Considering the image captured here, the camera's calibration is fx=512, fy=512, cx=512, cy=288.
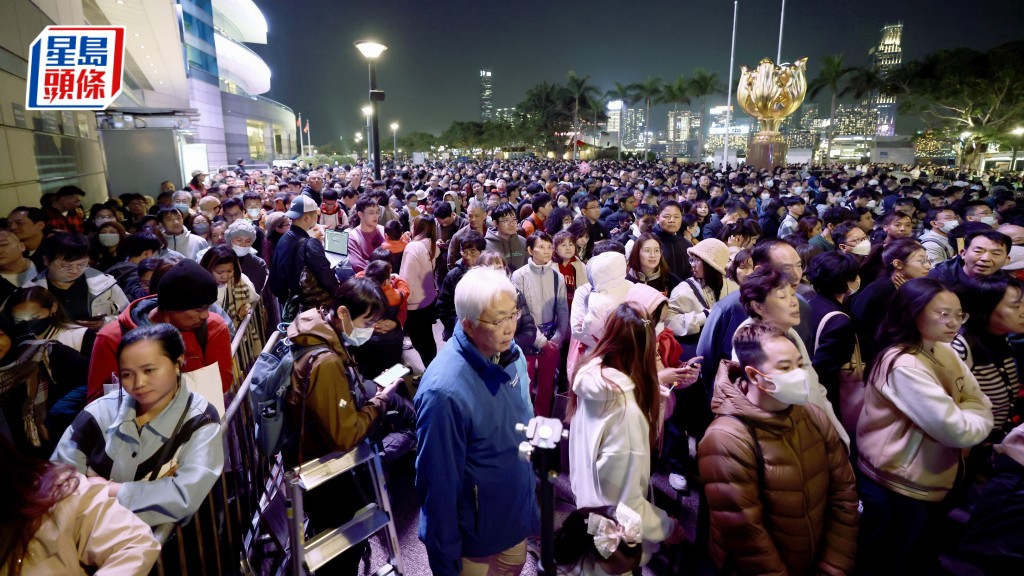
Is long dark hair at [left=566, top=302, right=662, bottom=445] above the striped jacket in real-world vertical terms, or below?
above

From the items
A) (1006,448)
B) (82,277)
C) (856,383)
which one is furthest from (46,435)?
(1006,448)

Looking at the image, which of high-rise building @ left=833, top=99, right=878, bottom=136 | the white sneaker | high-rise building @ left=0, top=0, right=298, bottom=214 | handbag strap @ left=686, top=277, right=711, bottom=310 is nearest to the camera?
the white sneaker

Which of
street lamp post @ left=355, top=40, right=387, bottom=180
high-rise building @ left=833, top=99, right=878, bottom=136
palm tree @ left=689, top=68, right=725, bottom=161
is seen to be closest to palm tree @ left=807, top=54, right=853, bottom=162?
palm tree @ left=689, top=68, right=725, bottom=161

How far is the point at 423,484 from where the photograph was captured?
230cm

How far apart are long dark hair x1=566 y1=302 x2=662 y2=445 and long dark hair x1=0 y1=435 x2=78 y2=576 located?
2303mm

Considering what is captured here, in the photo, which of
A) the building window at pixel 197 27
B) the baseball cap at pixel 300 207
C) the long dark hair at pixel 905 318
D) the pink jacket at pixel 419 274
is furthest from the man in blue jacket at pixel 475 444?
the building window at pixel 197 27

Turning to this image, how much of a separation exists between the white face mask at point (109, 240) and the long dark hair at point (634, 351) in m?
5.75

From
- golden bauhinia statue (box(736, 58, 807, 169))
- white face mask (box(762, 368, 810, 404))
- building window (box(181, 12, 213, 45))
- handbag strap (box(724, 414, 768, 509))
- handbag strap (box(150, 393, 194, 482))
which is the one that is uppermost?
building window (box(181, 12, 213, 45))

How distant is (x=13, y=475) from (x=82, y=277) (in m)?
3.12

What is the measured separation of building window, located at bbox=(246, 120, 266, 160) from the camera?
5441cm

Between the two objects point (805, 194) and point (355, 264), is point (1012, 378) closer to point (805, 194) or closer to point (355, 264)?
point (355, 264)

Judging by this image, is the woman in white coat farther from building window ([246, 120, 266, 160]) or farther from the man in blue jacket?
building window ([246, 120, 266, 160])

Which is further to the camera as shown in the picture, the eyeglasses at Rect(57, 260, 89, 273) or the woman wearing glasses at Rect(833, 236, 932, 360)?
the woman wearing glasses at Rect(833, 236, 932, 360)

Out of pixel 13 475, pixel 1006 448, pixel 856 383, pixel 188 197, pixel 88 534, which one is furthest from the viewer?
pixel 188 197
